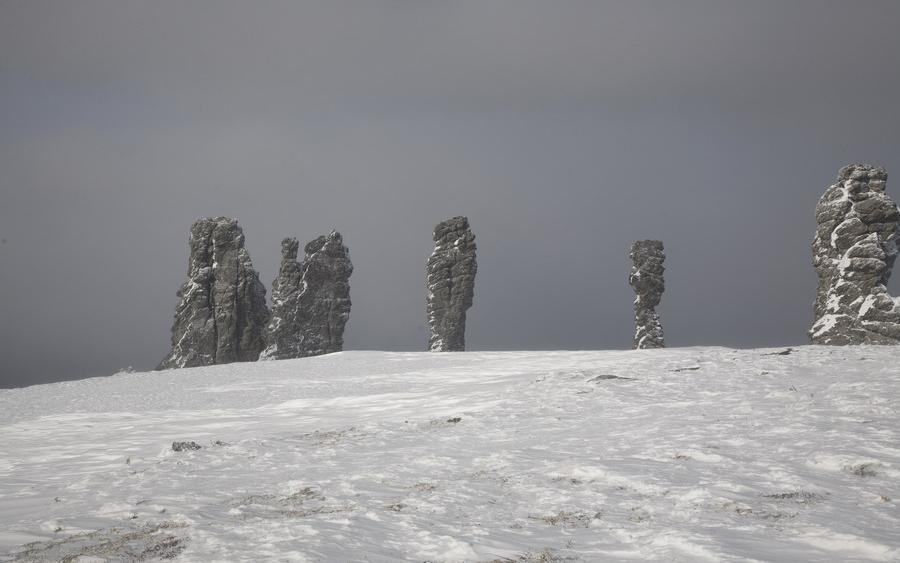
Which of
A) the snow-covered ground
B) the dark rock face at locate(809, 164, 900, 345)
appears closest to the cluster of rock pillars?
the dark rock face at locate(809, 164, 900, 345)

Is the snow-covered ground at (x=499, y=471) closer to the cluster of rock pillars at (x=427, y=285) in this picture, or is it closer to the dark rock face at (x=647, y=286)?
the cluster of rock pillars at (x=427, y=285)

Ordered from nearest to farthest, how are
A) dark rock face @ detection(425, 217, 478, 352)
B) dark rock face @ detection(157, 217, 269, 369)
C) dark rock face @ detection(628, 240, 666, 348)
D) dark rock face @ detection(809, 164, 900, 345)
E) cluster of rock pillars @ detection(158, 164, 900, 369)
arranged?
1. dark rock face @ detection(809, 164, 900, 345)
2. cluster of rock pillars @ detection(158, 164, 900, 369)
3. dark rock face @ detection(628, 240, 666, 348)
4. dark rock face @ detection(425, 217, 478, 352)
5. dark rock face @ detection(157, 217, 269, 369)

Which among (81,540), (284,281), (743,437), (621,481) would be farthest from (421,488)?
(284,281)

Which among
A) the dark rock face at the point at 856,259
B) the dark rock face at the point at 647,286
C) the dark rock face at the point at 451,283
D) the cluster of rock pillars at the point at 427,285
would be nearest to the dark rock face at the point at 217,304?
the cluster of rock pillars at the point at 427,285

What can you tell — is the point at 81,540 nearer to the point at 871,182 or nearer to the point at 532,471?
the point at 532,471

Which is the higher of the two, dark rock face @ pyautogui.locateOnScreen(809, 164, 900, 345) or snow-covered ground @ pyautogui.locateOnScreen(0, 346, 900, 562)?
dark rock face @ pyautogui.locateOnScreen(809, 164, 900, 345)

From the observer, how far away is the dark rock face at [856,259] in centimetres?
2438

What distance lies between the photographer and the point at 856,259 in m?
25.3

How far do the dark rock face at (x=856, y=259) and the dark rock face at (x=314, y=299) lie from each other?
120 feet

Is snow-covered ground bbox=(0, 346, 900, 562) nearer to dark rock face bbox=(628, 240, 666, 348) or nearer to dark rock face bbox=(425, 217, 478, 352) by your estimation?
dark rock face bbox=(628, 240, 666, 348)

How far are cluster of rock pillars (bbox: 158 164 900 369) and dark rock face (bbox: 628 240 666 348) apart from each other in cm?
6

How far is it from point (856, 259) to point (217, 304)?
44.3 m

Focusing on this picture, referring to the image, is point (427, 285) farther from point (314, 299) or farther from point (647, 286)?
point (647, 286)

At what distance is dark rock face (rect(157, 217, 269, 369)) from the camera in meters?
52.9
